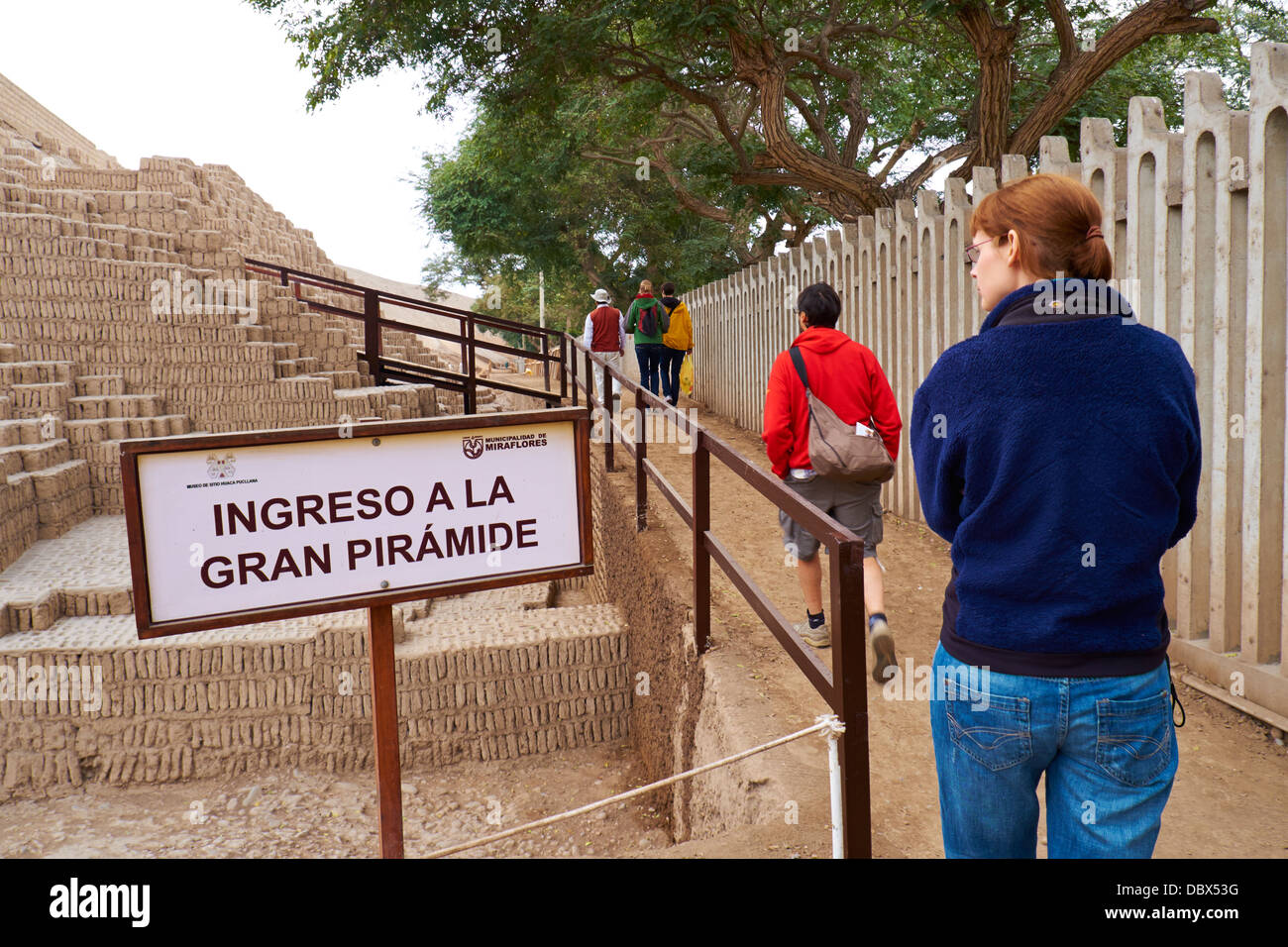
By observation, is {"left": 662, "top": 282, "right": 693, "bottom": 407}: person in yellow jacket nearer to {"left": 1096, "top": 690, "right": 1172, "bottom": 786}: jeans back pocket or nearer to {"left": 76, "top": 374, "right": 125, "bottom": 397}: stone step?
{"left": 76, "top": 374, "right": 125, "bottom": 397}: stone step

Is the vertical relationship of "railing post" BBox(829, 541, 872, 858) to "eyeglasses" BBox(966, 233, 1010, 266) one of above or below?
below

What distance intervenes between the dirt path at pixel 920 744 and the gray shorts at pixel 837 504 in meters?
0.54

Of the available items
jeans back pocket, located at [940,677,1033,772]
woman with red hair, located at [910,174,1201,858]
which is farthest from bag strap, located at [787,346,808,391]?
jeans back pocket, located at [940,677,1033,772]

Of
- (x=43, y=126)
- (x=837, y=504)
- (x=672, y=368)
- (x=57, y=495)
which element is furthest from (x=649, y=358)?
(x=43, y=126)

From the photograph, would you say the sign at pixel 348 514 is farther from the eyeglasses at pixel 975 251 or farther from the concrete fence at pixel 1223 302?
the concrete fence at pixel 1223 302

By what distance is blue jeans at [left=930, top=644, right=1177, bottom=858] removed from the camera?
154 centimetres

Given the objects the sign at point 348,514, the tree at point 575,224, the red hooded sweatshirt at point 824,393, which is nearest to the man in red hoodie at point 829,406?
the red hooded sweatshirt at point 824,393

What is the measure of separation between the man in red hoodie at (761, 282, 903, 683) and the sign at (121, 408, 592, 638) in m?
1.75

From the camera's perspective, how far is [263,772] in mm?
5953

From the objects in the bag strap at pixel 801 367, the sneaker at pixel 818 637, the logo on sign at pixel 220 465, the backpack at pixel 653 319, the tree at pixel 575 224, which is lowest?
the sneaker at pixel 818 637

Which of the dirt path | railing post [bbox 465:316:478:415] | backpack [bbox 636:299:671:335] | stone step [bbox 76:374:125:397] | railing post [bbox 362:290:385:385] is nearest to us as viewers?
the dirt path

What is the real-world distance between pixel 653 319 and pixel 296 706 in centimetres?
578

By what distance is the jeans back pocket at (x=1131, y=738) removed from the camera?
60.6 inches
